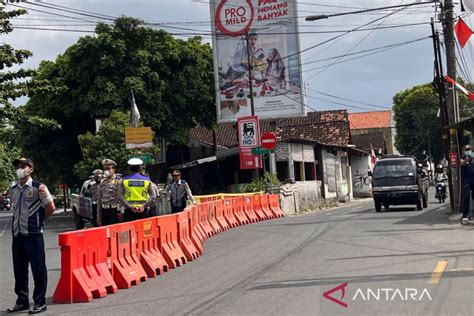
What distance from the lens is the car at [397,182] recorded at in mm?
23469

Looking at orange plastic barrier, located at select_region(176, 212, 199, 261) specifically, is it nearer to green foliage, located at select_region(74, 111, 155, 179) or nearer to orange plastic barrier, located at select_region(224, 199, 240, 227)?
orange plastic barrier, located at select_region(224, 199, 240, 227)

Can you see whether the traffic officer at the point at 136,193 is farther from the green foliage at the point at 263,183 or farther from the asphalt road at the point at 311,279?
the green foliage at the point at 263,183

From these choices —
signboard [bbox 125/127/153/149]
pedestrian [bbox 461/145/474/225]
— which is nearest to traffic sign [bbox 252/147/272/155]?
signboard [bbox 125/127/153/149]

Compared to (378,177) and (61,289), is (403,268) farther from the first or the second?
(378,177)

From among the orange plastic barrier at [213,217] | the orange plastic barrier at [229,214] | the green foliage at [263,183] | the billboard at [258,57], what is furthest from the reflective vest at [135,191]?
the billboard at [258,57]

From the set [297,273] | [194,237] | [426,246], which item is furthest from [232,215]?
[297,273]

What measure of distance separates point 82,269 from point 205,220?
26.7 ft

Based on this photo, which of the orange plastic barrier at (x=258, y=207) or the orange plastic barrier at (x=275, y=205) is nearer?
the orange plastic barrier at (x=258, y=207)

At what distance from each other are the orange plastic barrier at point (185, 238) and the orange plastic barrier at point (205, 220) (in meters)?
3.15

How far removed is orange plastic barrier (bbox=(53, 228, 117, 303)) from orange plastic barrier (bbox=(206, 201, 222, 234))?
8406mm

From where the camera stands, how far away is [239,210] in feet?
68.4

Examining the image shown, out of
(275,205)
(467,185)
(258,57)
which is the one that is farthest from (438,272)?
(258,57)

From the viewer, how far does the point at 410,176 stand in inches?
932

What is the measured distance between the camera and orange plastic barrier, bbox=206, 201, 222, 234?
56.1 ft
